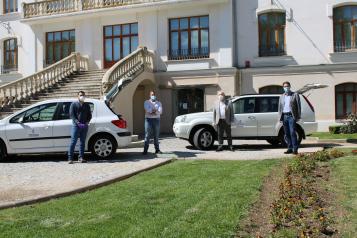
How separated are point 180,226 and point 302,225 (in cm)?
143

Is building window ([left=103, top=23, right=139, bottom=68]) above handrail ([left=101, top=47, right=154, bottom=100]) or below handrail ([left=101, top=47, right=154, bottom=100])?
above

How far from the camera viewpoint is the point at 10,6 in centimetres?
2986

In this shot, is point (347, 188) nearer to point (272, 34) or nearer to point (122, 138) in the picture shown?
point (122, 138)

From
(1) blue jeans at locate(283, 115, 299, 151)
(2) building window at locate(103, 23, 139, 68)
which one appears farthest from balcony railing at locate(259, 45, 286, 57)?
(1) blue jeans at locate(283, 115, 299, 151)

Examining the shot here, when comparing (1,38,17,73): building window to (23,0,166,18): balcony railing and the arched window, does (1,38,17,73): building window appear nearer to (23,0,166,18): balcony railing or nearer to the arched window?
(23,0,166,18): balcony railing

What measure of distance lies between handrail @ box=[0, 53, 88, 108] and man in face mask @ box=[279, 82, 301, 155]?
13795mm

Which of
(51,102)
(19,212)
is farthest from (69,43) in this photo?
(19,212)

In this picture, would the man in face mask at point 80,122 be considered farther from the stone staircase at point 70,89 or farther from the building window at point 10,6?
the building window at point 10,6

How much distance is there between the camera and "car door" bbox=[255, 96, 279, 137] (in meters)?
15.3

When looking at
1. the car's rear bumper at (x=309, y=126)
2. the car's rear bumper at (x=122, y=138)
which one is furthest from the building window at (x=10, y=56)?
the car's rear bumper at (x=309, y=126)

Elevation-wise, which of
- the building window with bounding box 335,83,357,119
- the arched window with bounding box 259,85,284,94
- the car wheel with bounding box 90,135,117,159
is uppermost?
the arched window with bounding box 259,85,284,94

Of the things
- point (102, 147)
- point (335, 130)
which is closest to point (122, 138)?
point (102, 147)

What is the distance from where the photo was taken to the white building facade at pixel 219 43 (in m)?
23.3

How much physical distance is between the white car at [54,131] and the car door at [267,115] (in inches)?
187
